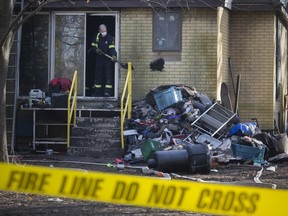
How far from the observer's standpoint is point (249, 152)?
1576cm

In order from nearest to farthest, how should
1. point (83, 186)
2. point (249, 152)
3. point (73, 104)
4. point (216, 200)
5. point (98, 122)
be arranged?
point (216, 200), point (83, 186), point (249, 152), point (73, 104), point (98, 122)

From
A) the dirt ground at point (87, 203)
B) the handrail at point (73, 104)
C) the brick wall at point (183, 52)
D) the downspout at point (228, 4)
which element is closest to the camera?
the dirt ground at point (87, 203)

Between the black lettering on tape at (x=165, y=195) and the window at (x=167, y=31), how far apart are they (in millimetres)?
11311

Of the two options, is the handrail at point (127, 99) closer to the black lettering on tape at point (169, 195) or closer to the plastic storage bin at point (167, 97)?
the plastic storage bin at point (167, 97)

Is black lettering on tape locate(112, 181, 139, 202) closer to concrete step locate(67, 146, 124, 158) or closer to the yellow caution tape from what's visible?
the yellow caution tape

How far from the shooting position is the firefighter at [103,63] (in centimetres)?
1802

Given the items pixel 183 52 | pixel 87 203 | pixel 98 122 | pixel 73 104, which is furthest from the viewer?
pixel 183 52

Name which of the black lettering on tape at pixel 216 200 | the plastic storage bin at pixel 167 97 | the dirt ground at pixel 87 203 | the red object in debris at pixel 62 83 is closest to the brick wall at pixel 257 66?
the plastic storage bin at pixel 167 97

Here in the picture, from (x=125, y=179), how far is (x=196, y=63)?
11.3 metres

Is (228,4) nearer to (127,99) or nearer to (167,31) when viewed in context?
(167,31)

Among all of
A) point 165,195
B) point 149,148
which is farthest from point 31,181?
point 149,148

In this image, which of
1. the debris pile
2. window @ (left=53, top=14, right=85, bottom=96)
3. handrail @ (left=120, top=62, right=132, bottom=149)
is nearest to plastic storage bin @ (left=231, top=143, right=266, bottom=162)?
the debris pile

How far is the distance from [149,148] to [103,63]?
3719mm

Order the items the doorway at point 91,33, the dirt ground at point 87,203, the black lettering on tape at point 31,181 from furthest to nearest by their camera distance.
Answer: the doorway at point 91,33, the dirt ground at point 87,203, the black lettering on tape at point 31,181
